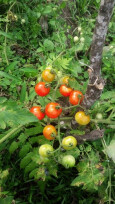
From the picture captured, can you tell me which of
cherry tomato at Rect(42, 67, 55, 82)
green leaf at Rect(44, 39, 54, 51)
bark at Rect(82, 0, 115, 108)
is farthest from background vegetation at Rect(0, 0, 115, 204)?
cherry tomato at Rect(42, 67, 55, 82)

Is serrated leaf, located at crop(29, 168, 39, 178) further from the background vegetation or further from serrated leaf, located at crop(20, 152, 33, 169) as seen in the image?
serrated leaf, located at crop(20, 152, 33, 169)

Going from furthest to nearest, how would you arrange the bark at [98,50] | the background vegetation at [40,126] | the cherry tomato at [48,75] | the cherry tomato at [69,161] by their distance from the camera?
the background vegetation at [40,126]
the cherry tomato at [48,75]
the cherry tomato at [69,161]
the bark at [98,50]

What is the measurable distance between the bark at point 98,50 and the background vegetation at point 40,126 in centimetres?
10

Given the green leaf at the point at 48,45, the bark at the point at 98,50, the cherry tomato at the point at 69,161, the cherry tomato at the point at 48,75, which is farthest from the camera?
the green leaf at the point at 48,45

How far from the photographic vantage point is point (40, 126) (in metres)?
2.18

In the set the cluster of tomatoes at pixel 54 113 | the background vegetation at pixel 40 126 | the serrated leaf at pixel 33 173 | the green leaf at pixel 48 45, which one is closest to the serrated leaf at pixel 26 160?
the background vegetation at pixel 40 126

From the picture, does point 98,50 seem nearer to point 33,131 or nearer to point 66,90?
point 66,90

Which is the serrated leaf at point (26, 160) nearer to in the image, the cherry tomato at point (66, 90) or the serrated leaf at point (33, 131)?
the serrated leaf at point (33, 131)

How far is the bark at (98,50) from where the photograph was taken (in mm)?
1393

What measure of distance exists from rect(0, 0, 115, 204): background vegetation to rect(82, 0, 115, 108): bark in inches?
4.1

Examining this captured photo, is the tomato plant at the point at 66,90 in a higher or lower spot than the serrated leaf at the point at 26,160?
higher

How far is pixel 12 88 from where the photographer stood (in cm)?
305

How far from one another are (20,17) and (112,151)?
8.61 ft

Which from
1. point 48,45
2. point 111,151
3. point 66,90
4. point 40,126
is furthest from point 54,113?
point 48,45
